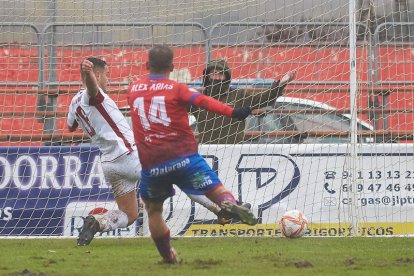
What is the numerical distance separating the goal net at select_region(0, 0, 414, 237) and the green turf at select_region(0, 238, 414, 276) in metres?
0.93

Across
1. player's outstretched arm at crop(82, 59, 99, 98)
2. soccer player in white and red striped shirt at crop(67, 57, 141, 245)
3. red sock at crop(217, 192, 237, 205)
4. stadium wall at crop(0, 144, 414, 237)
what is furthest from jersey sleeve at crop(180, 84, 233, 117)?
stadium wall at crop(0, 144, 414, 237)

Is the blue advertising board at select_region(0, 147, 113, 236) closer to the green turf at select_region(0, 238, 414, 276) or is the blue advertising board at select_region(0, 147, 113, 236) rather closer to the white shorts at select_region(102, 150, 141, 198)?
the green turf at select_region(0, 238, 414, 276)

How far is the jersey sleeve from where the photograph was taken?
26.9ft

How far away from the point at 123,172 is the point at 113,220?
539 millimetres

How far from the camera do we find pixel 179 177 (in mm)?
8492

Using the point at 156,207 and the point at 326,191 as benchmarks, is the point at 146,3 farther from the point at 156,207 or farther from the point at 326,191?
the point at 156,207

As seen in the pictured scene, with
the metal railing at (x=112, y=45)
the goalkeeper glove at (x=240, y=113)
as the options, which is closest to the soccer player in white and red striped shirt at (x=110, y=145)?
the metal railing at (x=112, y=45)

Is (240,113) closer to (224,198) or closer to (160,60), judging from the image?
(224,198)

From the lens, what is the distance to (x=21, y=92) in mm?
13969

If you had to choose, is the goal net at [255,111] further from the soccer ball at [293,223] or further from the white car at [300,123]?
the soccer ball at [293,223]

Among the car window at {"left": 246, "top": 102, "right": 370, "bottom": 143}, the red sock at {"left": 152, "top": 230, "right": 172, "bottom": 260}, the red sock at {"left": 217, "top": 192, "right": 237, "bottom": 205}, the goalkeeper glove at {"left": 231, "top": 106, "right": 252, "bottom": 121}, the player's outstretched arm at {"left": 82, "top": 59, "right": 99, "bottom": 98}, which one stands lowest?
the red sock at {"left": 152, "top": 230, "right": 172, "bottom": 260}

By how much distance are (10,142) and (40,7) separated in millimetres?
1918

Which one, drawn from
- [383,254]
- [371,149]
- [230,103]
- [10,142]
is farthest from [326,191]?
[10,142]

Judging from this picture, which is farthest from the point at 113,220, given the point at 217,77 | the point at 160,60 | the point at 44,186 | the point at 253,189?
the point at 160,60
